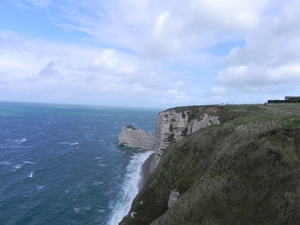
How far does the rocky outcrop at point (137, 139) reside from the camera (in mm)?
79500

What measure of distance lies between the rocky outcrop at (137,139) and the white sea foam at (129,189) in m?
Result: 10.5

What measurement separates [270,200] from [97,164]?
162 ft

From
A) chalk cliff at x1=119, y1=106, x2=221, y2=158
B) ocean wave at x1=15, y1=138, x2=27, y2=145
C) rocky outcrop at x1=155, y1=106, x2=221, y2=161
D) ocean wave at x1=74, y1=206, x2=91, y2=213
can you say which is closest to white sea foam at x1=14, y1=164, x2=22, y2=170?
ocean wave at x1=74, y1=206, x2=91, y2=213

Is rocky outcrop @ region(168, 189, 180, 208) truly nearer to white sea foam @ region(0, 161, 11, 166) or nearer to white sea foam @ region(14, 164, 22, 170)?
white sea foam @ region(14, 164, 22, 170)

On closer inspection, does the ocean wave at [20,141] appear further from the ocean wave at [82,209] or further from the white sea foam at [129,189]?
the ocean wave at [82,209]

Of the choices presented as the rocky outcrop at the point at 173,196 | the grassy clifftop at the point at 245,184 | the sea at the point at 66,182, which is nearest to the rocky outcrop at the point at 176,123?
the sea at the point at 66,182

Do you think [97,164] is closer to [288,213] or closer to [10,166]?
[10,166]

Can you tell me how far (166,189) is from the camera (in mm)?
21297

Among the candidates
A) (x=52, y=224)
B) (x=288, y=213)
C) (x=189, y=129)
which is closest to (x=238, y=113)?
(x=189, y=129)

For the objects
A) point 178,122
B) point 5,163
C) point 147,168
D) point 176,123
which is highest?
point 178,122

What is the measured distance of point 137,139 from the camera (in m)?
80.5

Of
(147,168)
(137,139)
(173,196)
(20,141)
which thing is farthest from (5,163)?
(173,196)

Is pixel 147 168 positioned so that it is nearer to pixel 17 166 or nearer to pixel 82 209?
pixel 82 209

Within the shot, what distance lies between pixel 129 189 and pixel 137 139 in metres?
37.3
